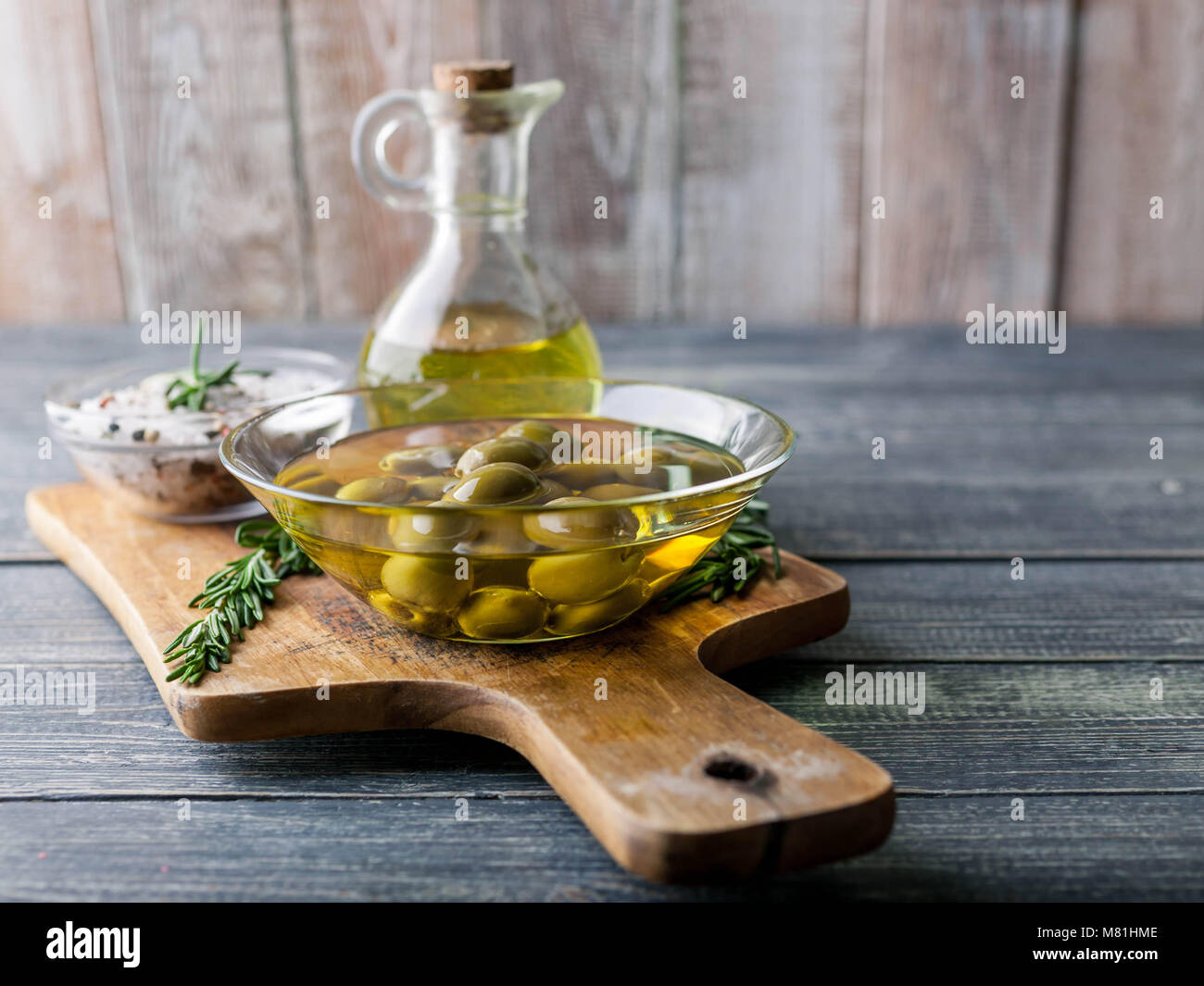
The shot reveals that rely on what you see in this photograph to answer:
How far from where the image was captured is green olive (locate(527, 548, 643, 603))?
641 mm

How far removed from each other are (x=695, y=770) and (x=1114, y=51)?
1752 millimetres

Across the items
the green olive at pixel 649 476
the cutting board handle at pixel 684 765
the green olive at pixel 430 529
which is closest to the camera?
the cutting board handle at pixel 684 765

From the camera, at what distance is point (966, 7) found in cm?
187

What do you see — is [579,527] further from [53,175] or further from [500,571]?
[53,175]

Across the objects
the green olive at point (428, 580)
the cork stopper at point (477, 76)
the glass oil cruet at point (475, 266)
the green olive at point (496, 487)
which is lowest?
the green olive at point (428, 580)

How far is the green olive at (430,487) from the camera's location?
2.33 feet

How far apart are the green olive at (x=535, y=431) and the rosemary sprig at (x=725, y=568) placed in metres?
0.13

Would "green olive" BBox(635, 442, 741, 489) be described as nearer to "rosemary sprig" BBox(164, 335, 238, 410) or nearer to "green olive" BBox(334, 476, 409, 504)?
"green olive" BBox(334, 476, 409, 504)

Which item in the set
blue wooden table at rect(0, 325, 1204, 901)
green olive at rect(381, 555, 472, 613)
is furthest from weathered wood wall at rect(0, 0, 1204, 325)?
green olive at rect(381, 555, 472, 613)

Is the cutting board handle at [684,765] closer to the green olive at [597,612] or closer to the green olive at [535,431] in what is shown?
the green olive at [597,612]

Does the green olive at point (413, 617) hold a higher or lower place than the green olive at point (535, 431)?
lower

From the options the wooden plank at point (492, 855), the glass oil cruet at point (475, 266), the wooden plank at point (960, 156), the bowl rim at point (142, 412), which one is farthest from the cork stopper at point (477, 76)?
the wooden plank at point (960, 156)

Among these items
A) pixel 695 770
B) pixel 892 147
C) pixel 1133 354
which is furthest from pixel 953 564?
pixel 892 147
